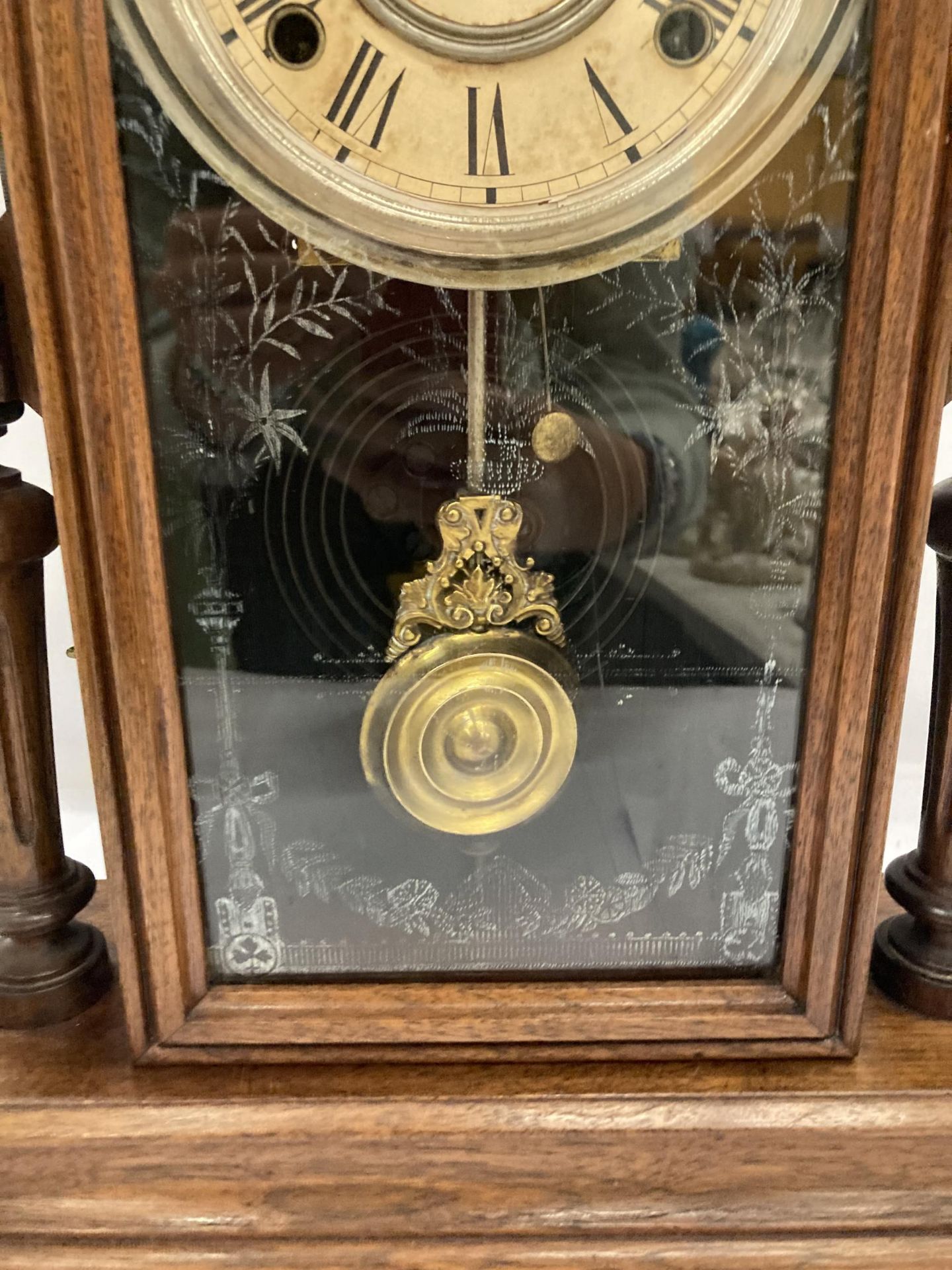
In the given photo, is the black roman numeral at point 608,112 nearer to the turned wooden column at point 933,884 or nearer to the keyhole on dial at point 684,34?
the keyhole on dial at point 684,34

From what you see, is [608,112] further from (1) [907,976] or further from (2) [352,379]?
(1) [907,976]

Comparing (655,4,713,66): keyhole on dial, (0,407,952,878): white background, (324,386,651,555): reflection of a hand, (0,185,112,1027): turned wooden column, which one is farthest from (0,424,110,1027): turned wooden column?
(655,4,713,66): keyhole on dial

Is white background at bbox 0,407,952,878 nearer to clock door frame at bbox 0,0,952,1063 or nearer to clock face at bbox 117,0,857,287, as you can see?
clock door frame at bbox 0,0,952,1063

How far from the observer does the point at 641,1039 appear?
774 millimetres

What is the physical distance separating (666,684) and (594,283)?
10.4 inches

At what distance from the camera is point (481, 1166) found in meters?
0.75

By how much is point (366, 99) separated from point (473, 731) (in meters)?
0.39

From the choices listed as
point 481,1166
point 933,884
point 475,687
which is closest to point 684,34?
point 475,687

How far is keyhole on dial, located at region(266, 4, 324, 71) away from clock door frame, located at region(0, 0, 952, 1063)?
3.5 inches

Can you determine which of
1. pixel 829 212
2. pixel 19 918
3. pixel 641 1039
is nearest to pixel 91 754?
pixel 19 918

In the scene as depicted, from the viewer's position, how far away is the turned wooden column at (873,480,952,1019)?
81 centimetres

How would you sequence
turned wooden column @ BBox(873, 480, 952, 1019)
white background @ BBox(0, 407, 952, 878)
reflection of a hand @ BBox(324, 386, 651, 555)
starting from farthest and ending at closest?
white background @ BBox(0, 407, 952, 878) → turned wooden column @ BBox(873, 480, 952, 1019) → reflection of a hand @ BBox(324, 386, 651, 555)

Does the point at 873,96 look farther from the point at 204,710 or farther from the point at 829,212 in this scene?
the point at 204,710

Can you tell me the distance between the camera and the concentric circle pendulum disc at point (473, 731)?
2.38ft
